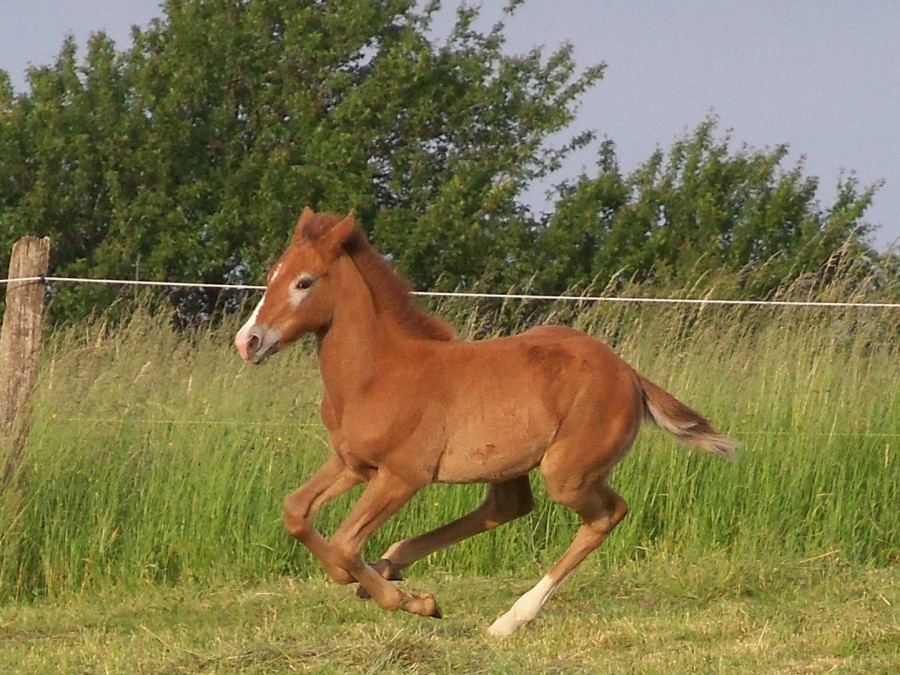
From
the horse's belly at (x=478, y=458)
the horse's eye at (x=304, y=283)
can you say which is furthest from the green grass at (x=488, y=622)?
the horse's eye at (x=304, y=283)

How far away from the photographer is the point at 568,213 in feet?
74.7

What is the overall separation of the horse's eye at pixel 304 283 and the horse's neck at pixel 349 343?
0.16 meters

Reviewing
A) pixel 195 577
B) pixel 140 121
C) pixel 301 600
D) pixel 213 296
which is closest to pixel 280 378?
pixel 195 577

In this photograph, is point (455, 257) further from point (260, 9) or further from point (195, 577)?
point (195, 577)

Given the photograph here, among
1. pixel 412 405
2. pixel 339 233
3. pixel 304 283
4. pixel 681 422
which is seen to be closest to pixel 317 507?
pixel 412 405

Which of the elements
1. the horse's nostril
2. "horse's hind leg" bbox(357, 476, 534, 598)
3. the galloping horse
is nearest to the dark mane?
the galloping horse

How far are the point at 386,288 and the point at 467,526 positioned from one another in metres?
1.17

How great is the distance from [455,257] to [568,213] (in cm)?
250

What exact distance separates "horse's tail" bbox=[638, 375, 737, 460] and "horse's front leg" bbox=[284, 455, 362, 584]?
1.47 meters

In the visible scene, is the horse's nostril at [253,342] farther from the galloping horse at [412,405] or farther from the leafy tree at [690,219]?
the leafy tree at [690,219]

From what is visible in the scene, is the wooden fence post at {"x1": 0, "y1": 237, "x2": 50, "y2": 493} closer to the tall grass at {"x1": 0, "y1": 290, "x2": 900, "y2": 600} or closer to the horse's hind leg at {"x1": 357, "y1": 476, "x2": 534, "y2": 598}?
the tall grass at {"x1": 0, "y1": 290, "x2": 900, "y2": 600}

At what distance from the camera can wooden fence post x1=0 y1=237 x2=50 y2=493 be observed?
314 inches

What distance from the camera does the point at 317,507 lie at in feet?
19.6

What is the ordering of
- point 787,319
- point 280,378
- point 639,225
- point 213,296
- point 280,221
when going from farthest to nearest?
point 639,225 → point 280,221 → point 213,296 → point 787,319 → point 280,378
